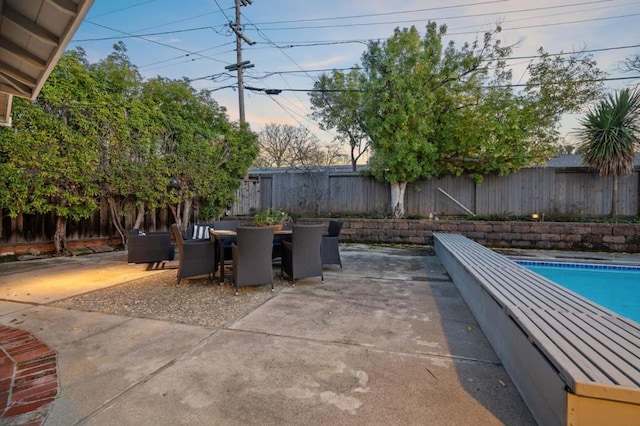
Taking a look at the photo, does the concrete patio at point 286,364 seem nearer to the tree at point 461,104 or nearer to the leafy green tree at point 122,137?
the leafy green tree at point 122,137

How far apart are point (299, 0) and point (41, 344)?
10.1m

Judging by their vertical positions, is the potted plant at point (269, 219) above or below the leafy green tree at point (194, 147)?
below

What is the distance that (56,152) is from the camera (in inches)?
218

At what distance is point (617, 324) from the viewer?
6.57ft

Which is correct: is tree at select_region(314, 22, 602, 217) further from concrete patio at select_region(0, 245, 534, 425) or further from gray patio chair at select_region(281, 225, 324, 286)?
concrete patio at select_region(0, 245, 534, 425)

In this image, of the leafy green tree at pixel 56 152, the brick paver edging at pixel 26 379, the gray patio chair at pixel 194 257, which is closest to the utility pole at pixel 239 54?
the leafy green tree at pixel 56 152

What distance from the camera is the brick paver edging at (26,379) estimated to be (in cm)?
169

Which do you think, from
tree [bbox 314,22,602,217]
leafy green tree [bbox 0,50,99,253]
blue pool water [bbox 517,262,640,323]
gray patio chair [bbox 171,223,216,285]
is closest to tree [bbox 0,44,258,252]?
leafy green tree [bbox 0,50,99,253]

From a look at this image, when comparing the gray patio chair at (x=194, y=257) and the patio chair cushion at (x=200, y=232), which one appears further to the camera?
the patio chair cushion at (x=200, y=232)

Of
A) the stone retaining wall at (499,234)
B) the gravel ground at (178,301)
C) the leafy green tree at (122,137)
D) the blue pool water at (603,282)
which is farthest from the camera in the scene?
the stone retaining wall at (499,234)

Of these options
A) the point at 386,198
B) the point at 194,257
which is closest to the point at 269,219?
the point at 194,257

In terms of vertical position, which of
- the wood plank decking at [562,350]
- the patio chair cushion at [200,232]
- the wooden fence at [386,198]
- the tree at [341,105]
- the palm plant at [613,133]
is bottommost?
the wood plank decking at [562,350]

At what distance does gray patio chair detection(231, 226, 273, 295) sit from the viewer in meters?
3.79

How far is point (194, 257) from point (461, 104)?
7888 millimetres
